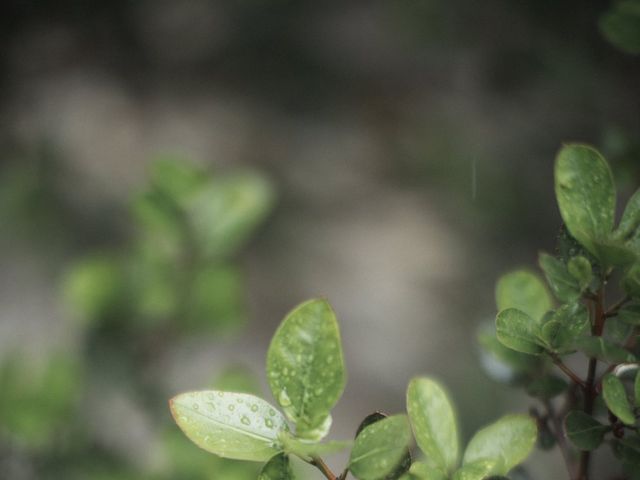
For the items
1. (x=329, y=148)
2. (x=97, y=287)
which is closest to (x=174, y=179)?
(x=97, y=287)

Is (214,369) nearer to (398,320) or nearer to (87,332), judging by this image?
(398,320)

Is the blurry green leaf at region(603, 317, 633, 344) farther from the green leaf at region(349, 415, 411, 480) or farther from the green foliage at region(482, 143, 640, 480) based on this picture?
the green leaf at region(349, 415, 411, 480)

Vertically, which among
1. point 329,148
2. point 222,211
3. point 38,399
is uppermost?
point 222,211

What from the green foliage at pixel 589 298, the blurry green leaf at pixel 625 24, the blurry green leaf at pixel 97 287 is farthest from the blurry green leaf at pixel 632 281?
the blurry green leaf at pixel 97 287

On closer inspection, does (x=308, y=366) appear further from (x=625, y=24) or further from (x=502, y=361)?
(x=625, y=24)

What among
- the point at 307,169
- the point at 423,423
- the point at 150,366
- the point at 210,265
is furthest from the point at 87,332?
the point at 307,169
